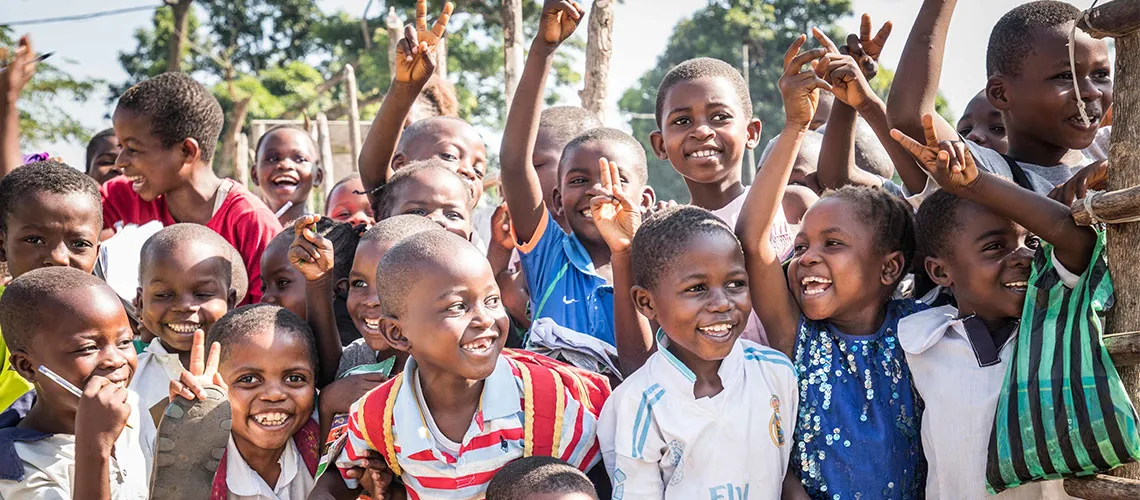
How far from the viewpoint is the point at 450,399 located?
3.01m

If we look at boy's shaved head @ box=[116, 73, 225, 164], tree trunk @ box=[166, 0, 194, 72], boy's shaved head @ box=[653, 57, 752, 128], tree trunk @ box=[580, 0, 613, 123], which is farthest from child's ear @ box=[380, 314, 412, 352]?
tree trunk @ box=[166, 0, 194, 72]

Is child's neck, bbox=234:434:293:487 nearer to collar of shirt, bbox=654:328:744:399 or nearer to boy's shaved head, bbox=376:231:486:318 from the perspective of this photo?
boy's shaved head, bbox=376:231:486:318

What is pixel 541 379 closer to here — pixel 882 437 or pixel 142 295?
pixel 882 437

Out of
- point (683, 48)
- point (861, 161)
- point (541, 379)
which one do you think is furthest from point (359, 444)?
point (683, 48)

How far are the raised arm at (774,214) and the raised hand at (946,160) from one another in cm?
33

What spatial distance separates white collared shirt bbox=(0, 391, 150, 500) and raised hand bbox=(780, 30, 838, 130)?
2.27m

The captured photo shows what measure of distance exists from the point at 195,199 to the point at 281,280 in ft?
2.80

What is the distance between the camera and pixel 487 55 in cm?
2320

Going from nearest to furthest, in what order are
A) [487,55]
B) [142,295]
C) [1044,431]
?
[1044,431], [142,295], [487,55]

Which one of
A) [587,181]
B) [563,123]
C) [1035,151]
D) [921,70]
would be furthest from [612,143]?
[1035,151]

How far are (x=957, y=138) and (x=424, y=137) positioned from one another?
2.52 m

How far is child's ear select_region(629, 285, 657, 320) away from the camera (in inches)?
120

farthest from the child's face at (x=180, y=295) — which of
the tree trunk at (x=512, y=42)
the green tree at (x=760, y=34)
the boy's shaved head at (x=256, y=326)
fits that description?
the green tree at (x=760, y=34)

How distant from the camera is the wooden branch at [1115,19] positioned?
8.26ft
